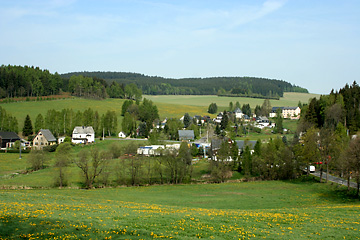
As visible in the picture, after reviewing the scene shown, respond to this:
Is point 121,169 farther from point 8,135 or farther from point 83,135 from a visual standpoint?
point 8,135

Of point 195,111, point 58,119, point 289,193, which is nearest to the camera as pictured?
point 289,193

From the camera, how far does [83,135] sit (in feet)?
309

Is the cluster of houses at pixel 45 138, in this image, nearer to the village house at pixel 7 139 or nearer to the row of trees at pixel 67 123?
the village house at pixel 7 139

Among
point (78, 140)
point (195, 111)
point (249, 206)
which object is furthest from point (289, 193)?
point (195, 111)

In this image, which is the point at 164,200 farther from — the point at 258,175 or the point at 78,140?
the point at 78,140

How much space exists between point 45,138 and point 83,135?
975 cm

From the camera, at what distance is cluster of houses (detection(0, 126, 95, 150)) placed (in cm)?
8575

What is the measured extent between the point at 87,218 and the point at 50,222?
2.54 metres

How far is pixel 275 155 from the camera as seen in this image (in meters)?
57.2

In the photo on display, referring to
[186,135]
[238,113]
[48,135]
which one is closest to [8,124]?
[48,135]

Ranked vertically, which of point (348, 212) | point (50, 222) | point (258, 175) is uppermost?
point (50, 222)

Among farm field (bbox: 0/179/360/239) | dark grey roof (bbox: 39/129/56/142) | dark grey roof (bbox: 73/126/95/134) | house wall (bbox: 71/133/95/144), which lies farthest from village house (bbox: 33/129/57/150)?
farm field (bbox: 0/179/360/239)

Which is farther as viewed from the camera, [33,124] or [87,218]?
[33,124]

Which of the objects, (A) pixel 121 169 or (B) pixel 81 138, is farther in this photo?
(B) pixel 81 138
